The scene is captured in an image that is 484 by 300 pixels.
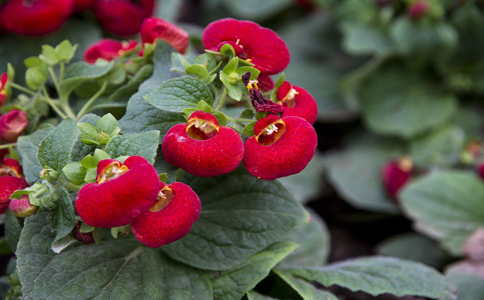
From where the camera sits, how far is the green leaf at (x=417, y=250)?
1546 millimetres

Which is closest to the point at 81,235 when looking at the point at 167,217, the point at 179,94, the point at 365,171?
the point at 167,217

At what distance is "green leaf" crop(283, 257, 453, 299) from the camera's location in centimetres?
91

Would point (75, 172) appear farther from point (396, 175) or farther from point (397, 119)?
point (397, 119)

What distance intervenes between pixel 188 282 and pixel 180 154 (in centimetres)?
32

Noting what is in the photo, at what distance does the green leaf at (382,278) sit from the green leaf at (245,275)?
103mm

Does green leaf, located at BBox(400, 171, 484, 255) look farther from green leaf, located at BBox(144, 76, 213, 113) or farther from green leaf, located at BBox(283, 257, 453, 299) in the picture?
green leaf, located at BBox(144, 76, 213, 113)

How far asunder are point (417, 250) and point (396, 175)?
29cm

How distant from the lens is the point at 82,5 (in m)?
1.49

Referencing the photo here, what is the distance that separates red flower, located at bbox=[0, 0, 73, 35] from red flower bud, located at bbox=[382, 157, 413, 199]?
4.09 feet

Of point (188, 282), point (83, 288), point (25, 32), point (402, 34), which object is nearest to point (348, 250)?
point (402, 34)

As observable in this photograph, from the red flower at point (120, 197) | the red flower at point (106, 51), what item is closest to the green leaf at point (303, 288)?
the red flower at point (120, 197)

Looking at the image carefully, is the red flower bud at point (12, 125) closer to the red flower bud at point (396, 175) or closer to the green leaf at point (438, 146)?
the red flower bud at point (396, 175)

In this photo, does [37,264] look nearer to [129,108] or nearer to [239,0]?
[129,108]

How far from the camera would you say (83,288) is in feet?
2.50
